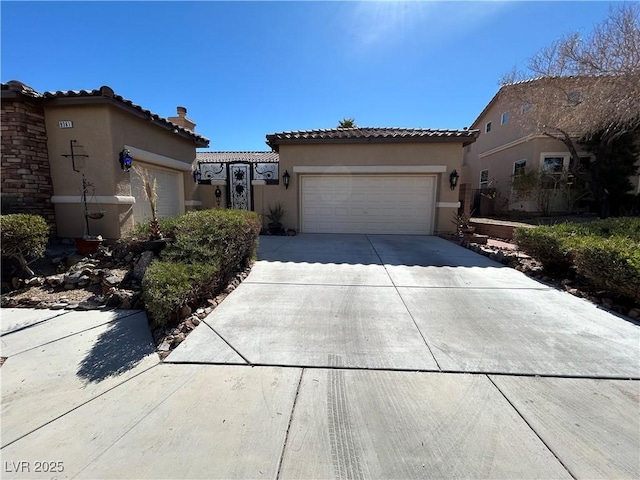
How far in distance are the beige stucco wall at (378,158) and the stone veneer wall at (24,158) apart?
6137 mm

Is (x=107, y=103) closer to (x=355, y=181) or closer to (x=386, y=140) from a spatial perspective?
(x=355, y=181)

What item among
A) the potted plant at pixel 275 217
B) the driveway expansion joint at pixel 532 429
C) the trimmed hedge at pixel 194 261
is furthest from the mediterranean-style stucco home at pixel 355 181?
the driveway expansion joint at pixel 532 429

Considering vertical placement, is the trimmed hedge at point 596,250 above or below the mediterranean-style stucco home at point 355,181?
below

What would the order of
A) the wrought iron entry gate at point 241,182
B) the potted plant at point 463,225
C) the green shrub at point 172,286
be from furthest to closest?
1. the wrought iron entry gate at point 241,182
2. the potted plant at point 463,225
3. the green shrub at point 172,286

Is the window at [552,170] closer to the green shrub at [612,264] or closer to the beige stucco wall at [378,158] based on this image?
the beige stucco wall at [378,158]

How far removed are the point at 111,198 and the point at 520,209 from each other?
17570mm

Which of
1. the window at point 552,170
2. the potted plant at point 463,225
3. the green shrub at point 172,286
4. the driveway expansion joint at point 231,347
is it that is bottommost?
the driveway expansion joint at point 231,347

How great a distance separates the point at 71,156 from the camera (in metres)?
6.50

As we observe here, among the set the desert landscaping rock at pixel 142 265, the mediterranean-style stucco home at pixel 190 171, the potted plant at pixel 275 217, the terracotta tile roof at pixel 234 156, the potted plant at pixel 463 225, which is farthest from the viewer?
the terracotta tile roof at pixel 234 156

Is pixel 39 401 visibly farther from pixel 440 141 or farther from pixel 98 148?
pixel 440 141

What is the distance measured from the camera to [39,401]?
7.45 ft

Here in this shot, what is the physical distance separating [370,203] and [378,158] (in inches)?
65.0

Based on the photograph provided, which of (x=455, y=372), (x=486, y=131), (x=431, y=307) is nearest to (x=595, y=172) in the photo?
(x=486, y=131)

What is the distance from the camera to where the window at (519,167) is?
563 inches
